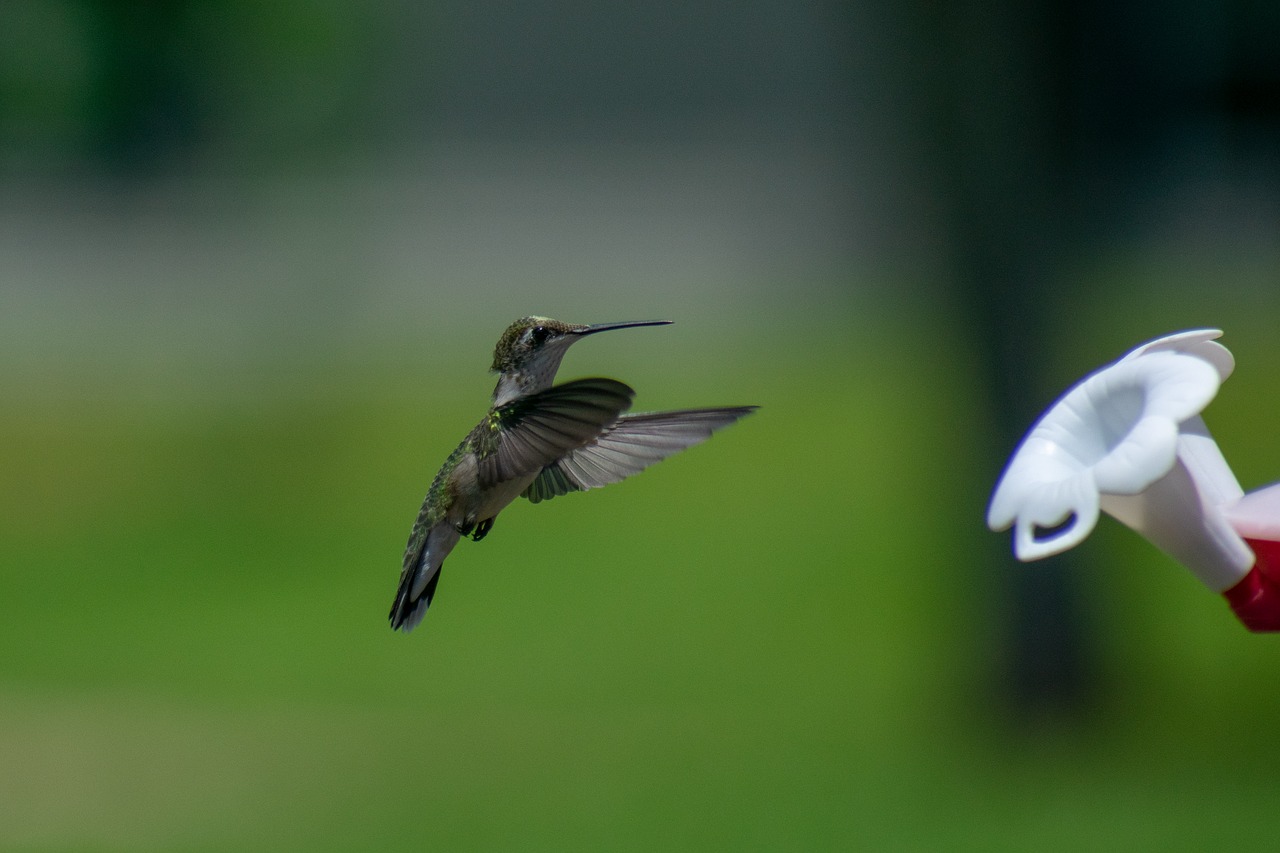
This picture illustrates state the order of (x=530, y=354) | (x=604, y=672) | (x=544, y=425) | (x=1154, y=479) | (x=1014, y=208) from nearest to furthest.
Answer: (x=1154, y=479) < (x=544, y=425) < (x=530, y=354) < (x=1014, y=208) < (x=604, y=672)

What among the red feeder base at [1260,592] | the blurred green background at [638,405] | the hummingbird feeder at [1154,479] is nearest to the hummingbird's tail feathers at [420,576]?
the hummingbird feeder at [1154,479]

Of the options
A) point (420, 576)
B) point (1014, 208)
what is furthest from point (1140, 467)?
point (1014, 208)

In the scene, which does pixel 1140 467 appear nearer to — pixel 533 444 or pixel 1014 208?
pixel 533 444

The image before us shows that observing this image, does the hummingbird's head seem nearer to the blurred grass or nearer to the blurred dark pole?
the blurred dark pole

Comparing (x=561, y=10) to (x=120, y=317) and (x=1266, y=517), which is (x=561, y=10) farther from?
(x=1266, y=517)

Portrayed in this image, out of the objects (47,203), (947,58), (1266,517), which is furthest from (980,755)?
(47,203)

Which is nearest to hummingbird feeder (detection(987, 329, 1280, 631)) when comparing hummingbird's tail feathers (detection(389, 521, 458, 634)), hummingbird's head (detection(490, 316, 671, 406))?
hummingbird's head (detection(490, 316, 671, 406))

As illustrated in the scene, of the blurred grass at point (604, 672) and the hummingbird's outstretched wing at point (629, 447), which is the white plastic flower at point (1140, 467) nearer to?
the hummingbird's outstretched wing at point (629, 447)
